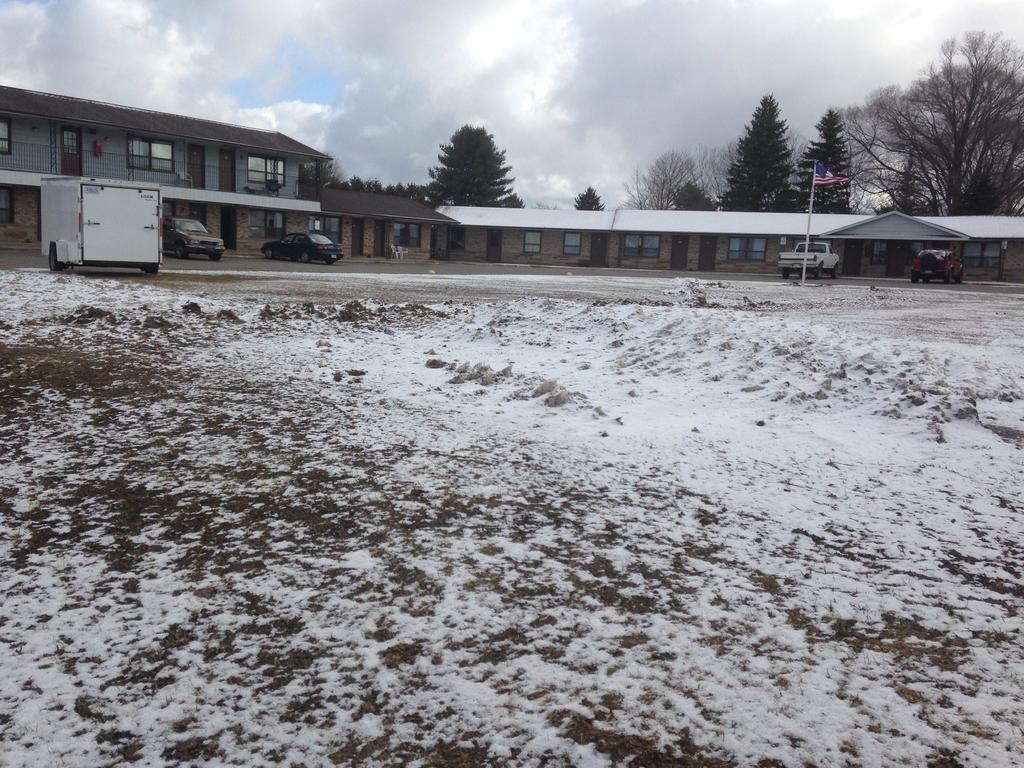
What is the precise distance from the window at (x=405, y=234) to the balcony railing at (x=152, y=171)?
24.0 ft

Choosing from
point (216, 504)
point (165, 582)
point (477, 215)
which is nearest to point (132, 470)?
point (216, 504)

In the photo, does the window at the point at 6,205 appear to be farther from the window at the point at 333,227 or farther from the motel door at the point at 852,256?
the motel door at the point at 852,256

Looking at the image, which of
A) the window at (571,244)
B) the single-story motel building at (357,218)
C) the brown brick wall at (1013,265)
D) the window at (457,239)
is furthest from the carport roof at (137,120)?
the brown brick wall at (1013,265)

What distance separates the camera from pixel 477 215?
198 feet

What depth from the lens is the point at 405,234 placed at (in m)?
53.8

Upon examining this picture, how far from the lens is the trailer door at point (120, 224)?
19734 millimetres

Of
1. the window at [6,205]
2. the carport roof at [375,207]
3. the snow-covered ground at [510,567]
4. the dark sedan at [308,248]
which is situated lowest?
the snow-covered ground at [510,567]

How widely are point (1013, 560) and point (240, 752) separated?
366 cm

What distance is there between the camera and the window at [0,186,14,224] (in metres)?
34.8

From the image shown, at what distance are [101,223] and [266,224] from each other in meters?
25.2

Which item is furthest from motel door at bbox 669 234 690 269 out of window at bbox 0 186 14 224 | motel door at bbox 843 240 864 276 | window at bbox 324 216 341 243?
window at bbox 0 186 14 224

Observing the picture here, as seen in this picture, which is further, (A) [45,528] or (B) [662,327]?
(B) [662,327]

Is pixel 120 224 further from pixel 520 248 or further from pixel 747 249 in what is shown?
pixel 747 249

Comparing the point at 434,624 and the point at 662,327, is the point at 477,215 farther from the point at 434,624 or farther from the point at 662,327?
→ the point at 434,624
